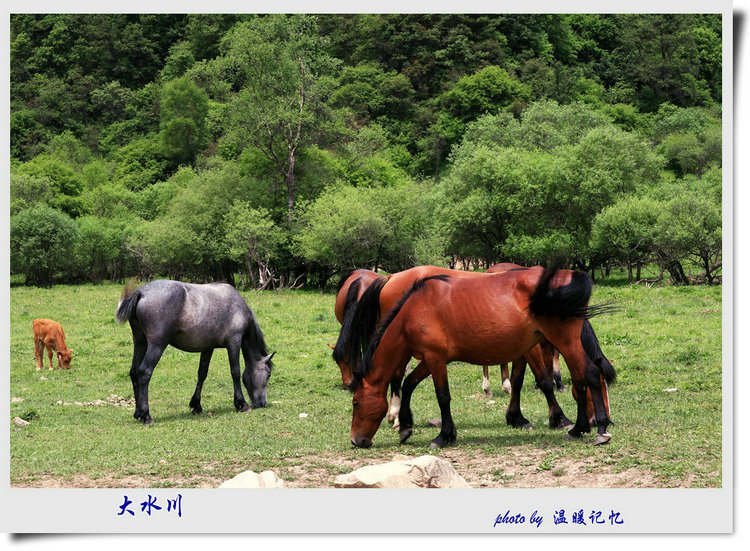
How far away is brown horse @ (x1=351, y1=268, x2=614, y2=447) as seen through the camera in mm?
9594

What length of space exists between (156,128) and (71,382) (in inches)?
2728

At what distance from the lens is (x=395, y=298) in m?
11.6

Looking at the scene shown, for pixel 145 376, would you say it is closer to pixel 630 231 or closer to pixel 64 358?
pixel 64 358

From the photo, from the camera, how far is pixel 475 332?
9.86 m

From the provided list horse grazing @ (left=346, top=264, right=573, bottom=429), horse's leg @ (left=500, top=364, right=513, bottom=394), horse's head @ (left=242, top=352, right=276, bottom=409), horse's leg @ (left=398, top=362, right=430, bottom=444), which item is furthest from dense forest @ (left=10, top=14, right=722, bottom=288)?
horse's leg @ (left=398, top=362, right=430, bottom=444)

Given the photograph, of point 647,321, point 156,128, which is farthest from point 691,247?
point 156,128

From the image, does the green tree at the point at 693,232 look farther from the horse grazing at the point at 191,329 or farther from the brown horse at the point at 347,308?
the horse grazing at the point at 191,329

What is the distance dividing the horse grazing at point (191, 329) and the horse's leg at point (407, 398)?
4.31m

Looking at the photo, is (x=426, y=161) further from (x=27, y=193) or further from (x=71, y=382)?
(x=71, y=382)

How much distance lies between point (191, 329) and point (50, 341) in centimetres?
759

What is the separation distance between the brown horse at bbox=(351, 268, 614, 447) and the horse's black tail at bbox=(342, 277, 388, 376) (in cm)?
126

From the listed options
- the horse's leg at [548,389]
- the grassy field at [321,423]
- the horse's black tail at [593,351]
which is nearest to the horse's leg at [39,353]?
the grassy field at [321,423]

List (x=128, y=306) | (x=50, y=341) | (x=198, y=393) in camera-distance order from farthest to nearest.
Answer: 1. (x=50, y=341)
2. (x=198, y=393)
3. (x=128, y=306)

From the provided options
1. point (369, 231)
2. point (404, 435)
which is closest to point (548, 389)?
point (404, 435)
